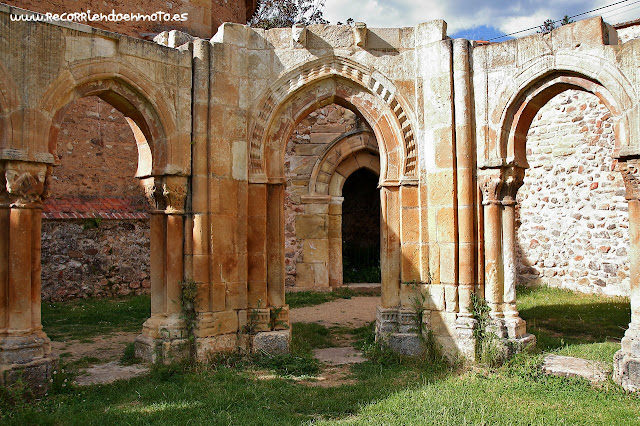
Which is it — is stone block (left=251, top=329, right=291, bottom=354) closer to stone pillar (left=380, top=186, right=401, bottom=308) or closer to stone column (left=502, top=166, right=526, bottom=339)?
stone pillar (left=380, top=186, right=401, bottom=308)

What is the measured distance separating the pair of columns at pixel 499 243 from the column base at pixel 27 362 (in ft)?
15.0

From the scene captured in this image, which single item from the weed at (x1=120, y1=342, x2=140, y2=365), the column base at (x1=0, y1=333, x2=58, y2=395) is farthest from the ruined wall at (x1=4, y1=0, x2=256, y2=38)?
the column base at (x1=0, y1=333, x2=58, y2=395)

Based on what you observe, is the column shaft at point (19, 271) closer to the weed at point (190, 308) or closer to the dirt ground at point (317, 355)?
the dirt ground at point (317, 355)

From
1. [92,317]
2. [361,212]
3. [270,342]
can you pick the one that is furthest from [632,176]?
[361,212]

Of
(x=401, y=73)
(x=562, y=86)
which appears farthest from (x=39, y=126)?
(x=562, y=86)

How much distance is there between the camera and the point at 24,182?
491 cm

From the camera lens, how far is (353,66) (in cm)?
647

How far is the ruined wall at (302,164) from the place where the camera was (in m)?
12.1

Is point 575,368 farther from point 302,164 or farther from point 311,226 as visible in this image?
point 302,164

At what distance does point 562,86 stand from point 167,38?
15.3ft

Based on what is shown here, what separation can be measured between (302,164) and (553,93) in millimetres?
6893

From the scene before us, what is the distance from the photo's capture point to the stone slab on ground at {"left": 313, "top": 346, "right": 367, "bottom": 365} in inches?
244

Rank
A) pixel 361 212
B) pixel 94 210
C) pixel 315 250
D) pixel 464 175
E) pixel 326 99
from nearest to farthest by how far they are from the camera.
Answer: pixel 464 175, pixel 326 99, pixel 94 210, pixel 315 250, pixel 361 212

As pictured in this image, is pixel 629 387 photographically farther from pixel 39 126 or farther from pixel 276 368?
pixel 39 126
